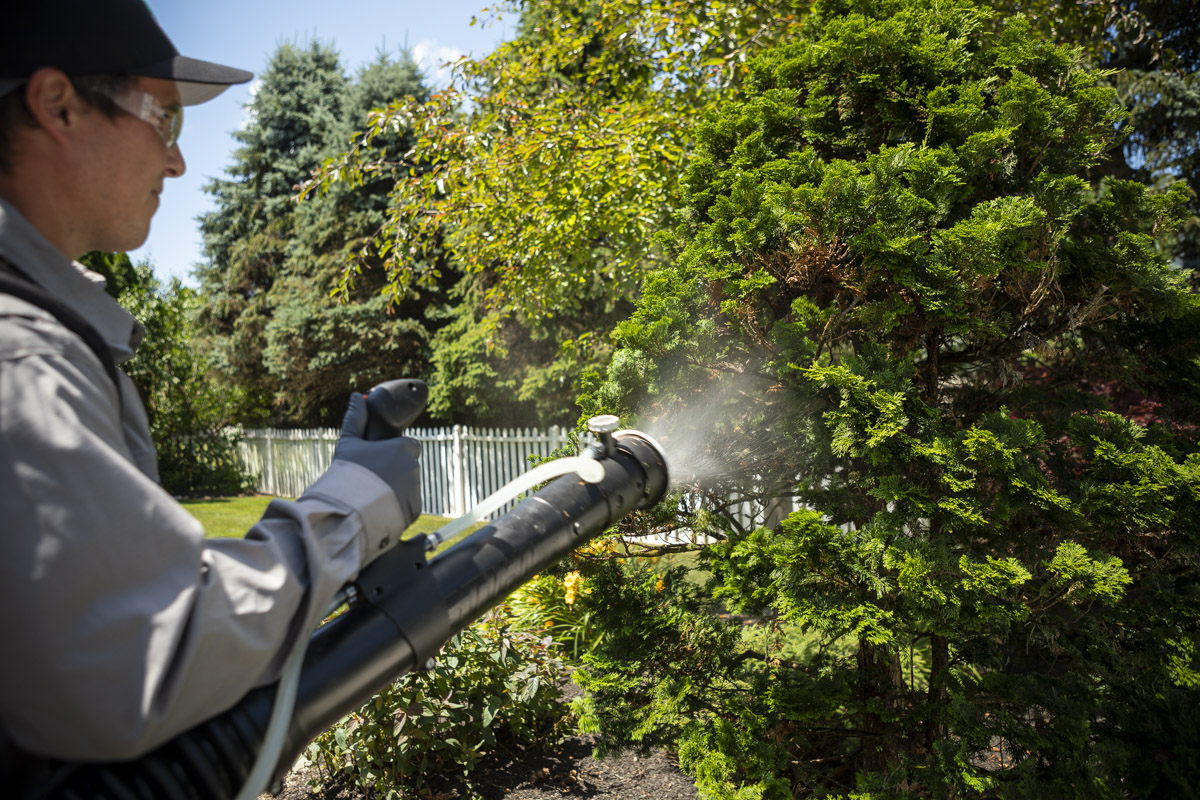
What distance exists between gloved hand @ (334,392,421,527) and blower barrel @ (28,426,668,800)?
94 mm

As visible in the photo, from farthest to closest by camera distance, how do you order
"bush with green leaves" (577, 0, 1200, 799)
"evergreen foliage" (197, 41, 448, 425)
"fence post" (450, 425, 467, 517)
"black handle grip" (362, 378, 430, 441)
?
"evergreen foliage" (197, 41, 448, 425) < "fence post" (450, 425, 467, 517) < "bush with green leaves" (577, 0, 1200, 799) < "black handle grip" (362, 378, 430, 441)

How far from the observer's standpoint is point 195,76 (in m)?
1.00

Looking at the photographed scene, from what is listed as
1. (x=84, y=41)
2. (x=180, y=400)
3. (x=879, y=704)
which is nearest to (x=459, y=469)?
(x=180, y=400)

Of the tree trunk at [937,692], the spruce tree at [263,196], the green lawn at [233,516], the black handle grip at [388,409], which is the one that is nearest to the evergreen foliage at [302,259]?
the spruce tree at [263,196]

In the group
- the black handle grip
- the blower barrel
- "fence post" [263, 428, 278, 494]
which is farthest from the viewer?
"fence post" [263, 428, 278, 494]

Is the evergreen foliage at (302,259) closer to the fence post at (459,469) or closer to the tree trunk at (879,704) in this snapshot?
the fence post at (459,469)

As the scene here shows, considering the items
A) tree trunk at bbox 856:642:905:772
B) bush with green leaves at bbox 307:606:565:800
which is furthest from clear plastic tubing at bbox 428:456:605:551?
bush with green leaves at bbox 307:606:565:800

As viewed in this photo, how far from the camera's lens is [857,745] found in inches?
99.7

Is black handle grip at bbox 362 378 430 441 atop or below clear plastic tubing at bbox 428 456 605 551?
atop

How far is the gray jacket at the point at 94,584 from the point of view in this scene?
28.3 inches

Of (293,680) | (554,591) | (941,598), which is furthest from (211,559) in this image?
(554,591)

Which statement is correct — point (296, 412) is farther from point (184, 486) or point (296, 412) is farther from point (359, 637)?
point (359, 637)

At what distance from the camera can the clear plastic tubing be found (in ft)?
3.93

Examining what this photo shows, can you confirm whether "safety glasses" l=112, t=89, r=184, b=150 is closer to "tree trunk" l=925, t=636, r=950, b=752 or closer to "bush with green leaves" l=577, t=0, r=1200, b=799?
"bush with green leaves" l=577, t=0, r=1200, b=799
